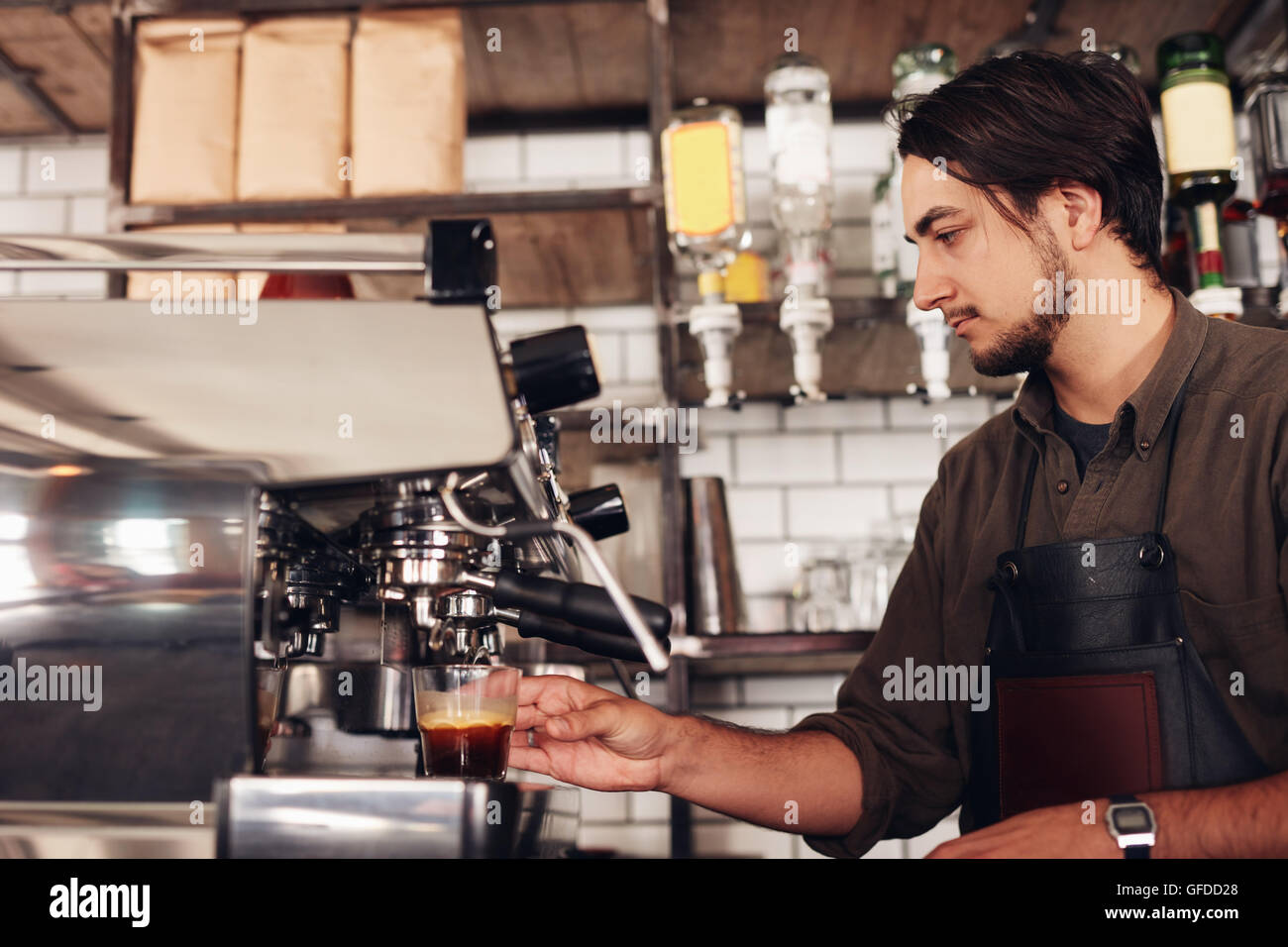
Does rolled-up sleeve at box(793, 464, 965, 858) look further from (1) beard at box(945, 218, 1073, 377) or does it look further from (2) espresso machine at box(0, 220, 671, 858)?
(2) espresso machine at box(0, 220, 671, 858)

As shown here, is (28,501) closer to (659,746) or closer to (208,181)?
(659,746)

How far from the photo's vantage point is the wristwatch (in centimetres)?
86

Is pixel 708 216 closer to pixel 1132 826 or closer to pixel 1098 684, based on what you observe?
pixel 1098 684

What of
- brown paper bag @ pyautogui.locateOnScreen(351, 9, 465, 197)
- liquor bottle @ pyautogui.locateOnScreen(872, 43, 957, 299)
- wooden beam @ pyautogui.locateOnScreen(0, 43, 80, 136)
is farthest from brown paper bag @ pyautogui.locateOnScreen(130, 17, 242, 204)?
liquor bottle @ pyautogui.locateOnScreen(872, 43, 957, 299)

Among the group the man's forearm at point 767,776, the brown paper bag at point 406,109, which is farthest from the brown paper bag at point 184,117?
the man's forearm at point 767,776

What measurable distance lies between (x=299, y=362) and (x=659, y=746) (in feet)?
1.94

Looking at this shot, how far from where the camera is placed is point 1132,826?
86 cm

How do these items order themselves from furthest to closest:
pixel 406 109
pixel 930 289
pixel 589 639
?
pixel 406 109 < pixel 930 289 < pixel 589 639

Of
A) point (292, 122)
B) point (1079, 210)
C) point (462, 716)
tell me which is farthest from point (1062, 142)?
point (292, 122)

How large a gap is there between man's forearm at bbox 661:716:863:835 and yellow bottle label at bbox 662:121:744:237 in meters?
0.91

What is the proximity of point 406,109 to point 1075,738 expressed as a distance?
57.0 inches

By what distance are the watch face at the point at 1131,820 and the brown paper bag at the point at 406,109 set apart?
4.80ft

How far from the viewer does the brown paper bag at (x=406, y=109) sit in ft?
6.17
